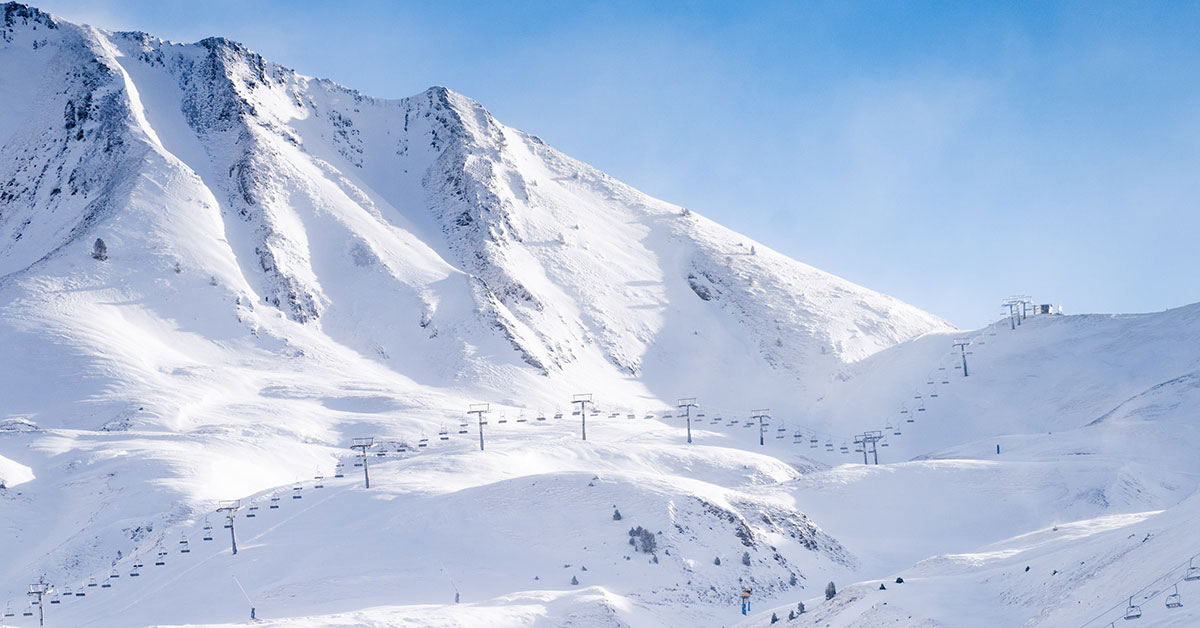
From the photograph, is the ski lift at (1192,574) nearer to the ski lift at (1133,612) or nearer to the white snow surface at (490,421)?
the white snow surface at (490,421)

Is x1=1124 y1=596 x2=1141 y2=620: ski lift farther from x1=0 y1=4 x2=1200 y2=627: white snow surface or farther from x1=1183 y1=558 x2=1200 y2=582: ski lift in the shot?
x1=1183 y1=558 x2=1200 y2=582: ski lift

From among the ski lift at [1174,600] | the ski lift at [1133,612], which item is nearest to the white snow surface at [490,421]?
the ski lift at [1174,600]

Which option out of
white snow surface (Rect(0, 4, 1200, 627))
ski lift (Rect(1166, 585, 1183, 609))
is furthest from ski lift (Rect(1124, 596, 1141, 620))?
ski lift (Rect(1166, 585, 1183, 609))

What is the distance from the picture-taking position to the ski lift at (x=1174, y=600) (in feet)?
121

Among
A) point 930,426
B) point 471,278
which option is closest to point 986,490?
point 930,426

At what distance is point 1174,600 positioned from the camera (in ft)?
123

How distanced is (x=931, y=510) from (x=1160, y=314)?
237 ft

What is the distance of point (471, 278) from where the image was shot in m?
172

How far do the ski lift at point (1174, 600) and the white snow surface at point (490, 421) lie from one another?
0.38 metres

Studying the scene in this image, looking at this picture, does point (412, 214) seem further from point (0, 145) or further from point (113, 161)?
point (0, 145)

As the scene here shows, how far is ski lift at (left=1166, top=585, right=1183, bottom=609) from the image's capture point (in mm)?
37000

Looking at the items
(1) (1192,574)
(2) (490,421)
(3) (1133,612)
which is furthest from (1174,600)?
(2) (490,421)

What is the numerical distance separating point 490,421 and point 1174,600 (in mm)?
97554

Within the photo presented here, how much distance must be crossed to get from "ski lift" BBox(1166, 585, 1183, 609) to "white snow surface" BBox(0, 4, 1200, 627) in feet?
1.23
